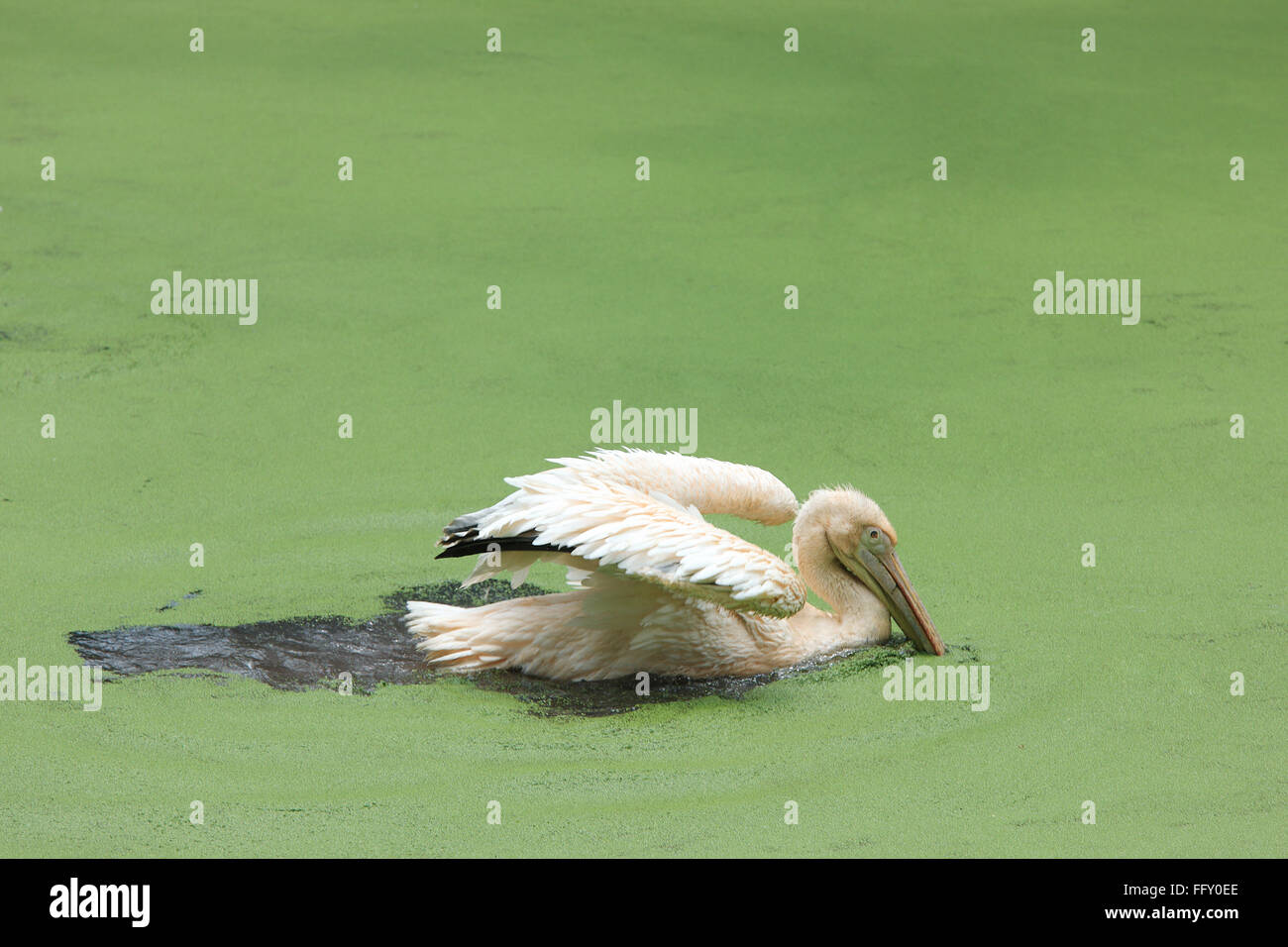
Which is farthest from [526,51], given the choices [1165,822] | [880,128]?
[1165,822]

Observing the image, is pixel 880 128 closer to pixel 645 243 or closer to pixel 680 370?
pixel 645 243

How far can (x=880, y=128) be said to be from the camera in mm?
11641

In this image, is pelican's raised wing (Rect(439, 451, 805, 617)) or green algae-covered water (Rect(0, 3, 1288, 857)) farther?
pelican's raised wing (Rect(439, 451, 805, 617))

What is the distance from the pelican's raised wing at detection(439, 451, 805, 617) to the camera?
4.98 metres

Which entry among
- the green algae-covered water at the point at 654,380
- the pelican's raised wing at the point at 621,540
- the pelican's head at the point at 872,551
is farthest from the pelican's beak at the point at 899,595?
the pelican's raised wing at the point at 621,540

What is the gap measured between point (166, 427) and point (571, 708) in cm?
341

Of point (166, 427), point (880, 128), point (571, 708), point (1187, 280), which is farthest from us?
point (880, 128)

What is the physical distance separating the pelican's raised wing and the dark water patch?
0.38 m

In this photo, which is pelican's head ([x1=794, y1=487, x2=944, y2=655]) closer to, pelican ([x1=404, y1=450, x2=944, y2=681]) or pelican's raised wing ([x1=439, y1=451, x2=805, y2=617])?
pelican ([x1=404, y1=450, x2=944, y2=681])

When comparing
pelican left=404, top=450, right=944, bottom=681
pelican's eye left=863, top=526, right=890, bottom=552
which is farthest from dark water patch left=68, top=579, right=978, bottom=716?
pelican's eye left=863, top=526, right=890, bottom=552

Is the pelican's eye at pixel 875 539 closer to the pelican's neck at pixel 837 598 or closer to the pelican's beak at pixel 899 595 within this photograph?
the pelican's beak at pixel 899 595

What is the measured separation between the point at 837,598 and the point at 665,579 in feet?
3.45

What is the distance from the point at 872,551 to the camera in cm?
570

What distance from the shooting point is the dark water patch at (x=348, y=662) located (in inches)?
209
